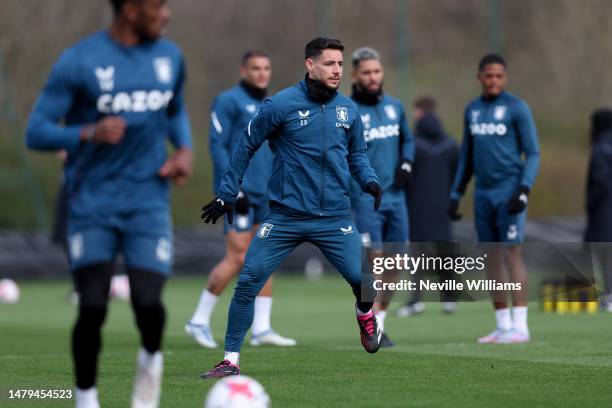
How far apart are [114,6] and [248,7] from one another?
800 inches

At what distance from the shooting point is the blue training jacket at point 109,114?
7133 mm

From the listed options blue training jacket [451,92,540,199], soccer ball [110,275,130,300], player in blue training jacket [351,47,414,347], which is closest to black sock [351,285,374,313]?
player in blue training jacket [351,47,414,347]

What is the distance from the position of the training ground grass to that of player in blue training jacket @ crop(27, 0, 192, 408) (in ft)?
3.06

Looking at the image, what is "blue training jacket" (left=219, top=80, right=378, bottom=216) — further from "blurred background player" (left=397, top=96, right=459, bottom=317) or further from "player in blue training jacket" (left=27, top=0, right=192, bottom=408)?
"blurred background player" (left=397, top=96, right=459, bottom=317)

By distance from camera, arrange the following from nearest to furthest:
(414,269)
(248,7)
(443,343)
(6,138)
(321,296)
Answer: (443,343), (414,269), (321,296), (6,138), (248,7)

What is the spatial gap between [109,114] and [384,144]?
17.1 feet

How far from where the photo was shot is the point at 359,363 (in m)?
→ 10.3

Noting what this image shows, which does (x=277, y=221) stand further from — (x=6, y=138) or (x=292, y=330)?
(x=6, y=138)

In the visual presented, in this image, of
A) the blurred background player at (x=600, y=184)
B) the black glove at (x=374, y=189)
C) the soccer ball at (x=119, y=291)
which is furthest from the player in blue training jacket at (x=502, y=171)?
the soccer ball at (x=119, y=291)

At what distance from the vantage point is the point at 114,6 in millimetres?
7227

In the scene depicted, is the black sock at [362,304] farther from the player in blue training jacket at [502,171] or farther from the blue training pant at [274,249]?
the player in blue training jacket at [502,171]

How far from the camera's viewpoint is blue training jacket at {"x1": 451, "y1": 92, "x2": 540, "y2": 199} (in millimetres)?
12359

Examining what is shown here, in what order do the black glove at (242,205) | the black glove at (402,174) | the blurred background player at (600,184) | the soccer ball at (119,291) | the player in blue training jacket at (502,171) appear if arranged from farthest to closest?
the soccer ball at (119,291), the blurred background player at (600,184), the player in blue training jacket at (502,171), the black glove at (402,174), the black glove at (242,205)

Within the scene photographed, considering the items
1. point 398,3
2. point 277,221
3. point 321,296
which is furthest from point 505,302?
point 398,3
